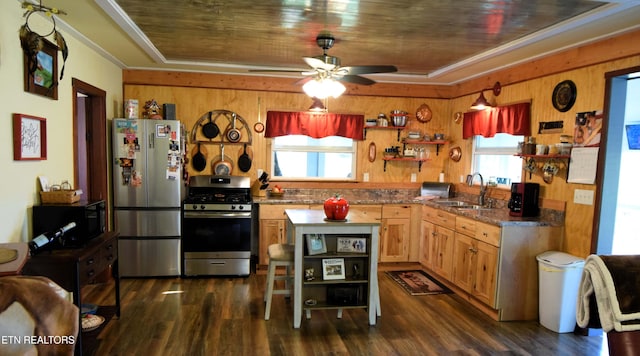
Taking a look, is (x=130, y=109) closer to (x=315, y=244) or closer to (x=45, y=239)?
(x=45, y=239)

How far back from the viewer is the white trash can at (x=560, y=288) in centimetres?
307

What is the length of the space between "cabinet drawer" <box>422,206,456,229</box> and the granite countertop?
48 mm

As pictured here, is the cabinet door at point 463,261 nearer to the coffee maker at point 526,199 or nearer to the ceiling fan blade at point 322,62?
the coffee maker at point 526,199

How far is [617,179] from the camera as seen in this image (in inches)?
118

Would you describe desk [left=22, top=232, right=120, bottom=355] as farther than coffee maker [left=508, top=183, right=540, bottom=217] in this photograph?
No

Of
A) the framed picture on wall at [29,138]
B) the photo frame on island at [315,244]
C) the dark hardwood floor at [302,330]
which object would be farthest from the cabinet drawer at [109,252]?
the photo frame on island at [315,244]

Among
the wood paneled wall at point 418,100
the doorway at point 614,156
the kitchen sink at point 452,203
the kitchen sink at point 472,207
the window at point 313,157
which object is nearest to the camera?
the doorway at point 614,156

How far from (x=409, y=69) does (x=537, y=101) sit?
145cm

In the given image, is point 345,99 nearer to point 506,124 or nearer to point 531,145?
point 506,124

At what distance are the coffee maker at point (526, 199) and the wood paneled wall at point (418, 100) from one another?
113 millimetres

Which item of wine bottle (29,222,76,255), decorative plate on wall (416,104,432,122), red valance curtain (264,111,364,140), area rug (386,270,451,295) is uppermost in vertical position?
decorative plate on wall (416,104,432,122)

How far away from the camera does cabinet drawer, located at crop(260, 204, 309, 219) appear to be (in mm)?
4457

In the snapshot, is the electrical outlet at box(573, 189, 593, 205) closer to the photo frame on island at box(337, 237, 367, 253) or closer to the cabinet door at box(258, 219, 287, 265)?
the photo frame on island at box(337, 237, 367, 253)

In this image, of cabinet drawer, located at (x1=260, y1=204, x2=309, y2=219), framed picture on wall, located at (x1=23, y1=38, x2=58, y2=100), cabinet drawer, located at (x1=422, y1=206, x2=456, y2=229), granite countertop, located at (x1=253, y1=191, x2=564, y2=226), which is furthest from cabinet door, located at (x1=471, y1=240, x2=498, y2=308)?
framed picture on wall, located at (x1=23, y1=38, x2=58, y2=100)
